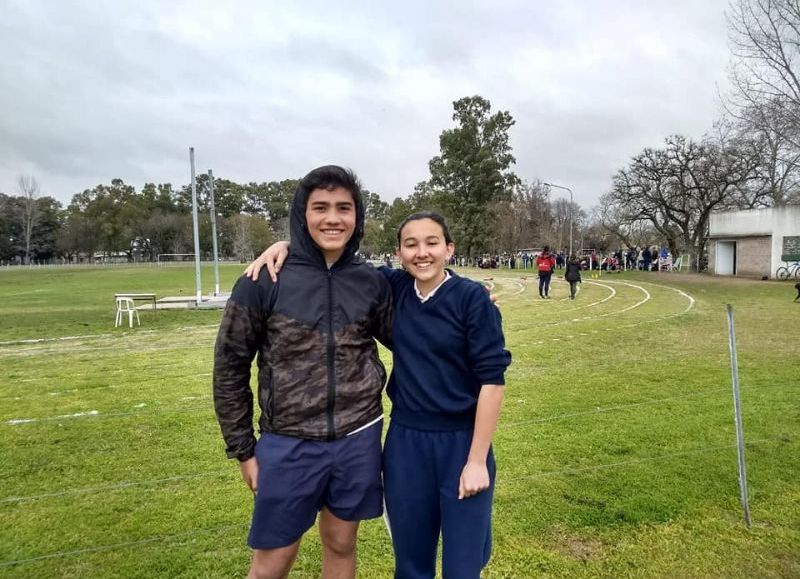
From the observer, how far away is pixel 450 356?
6.05 feet

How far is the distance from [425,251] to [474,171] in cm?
5129

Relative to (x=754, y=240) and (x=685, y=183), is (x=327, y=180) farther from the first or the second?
(x=685, y=183)

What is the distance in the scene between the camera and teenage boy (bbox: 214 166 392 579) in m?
1.81

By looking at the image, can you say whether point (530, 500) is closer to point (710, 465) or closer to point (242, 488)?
point (710, 465)

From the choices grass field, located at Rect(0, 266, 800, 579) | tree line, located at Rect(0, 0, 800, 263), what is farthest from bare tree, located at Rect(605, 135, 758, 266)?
grass field, located at Rect(0, 266, 800, 579)

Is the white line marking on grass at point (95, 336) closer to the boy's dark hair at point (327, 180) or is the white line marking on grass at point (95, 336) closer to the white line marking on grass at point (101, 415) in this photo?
the white line marking on grass at point (101, 415)

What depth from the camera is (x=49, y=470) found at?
12.9 ft

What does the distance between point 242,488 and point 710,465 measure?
3456 millimetres

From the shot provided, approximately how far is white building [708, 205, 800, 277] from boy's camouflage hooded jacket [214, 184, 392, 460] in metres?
29.3

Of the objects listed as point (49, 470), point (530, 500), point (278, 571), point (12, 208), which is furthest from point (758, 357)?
point (12, 208)

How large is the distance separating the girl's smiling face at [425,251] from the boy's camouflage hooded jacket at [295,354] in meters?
0.25

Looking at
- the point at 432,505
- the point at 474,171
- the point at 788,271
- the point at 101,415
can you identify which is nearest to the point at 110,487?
the point at 101,415

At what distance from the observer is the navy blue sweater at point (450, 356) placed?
1.79 m

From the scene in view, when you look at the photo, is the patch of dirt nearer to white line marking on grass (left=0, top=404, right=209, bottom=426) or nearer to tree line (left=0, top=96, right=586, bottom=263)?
white line marking on grass (left=0, top=404, right=209, bottom=426)
